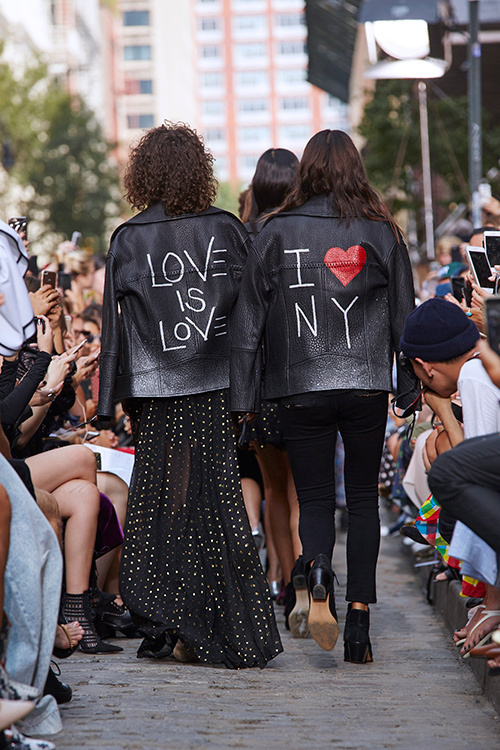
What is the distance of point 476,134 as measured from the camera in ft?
38.6

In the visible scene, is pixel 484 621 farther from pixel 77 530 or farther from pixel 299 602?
pixel 77 530

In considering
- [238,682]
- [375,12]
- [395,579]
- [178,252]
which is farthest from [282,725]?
[375,12]

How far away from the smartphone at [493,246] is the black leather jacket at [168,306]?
44.5 inches

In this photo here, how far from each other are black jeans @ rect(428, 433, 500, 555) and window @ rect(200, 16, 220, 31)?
157 meters

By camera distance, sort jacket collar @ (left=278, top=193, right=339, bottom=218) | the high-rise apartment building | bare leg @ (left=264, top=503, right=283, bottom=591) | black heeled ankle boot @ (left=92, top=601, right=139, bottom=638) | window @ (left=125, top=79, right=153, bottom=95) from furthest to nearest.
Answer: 1. the high-rise apartment building
2. window @ (left=125, top=79, right=153, bottom=95)
3. bare leg @ (left=264, top=503, right=283, bottom=591)
4. black heeled ankle boot @ (left=92, top=601, right=139, bottom=638)
5. jacket collar @ (left=278, top=193, right=339, bottom=218)

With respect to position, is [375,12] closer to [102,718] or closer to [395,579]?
[395,579]

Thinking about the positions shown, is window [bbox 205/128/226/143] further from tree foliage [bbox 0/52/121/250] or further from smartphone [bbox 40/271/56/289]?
smartphone [bbox 40/271/56/289]

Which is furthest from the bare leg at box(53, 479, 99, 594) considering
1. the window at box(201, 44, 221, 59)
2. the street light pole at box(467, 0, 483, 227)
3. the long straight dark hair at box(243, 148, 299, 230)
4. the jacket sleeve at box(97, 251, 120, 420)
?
the window at box(201, 44, 221, 59)

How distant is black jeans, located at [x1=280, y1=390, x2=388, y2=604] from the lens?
5.05 m

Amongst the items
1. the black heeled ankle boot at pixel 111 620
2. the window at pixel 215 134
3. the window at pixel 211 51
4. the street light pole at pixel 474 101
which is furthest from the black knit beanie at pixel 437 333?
the window at pixel 211 51

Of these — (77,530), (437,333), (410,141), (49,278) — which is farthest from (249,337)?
(410,141)

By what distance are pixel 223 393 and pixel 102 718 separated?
162cm

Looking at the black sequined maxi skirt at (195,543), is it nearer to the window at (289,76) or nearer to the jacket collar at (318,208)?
the jacket collar at (318,208)

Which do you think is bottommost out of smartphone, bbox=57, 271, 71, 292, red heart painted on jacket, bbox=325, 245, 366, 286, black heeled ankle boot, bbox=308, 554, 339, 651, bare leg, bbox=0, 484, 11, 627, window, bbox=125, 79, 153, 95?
black heeled ankle boot, bbox=308, 554, 339, 651
